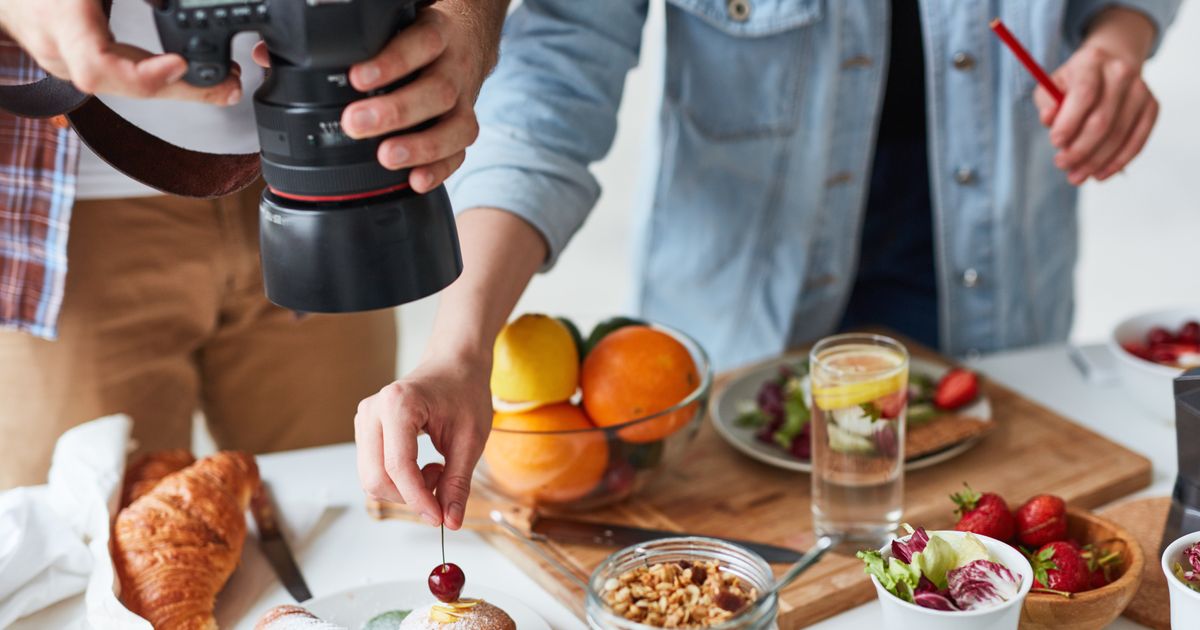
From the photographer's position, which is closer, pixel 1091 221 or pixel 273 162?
pixel 273 162

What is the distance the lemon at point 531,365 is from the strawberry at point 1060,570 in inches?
18.7

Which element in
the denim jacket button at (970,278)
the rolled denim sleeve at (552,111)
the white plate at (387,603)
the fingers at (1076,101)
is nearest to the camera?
the white plate at (387,603)

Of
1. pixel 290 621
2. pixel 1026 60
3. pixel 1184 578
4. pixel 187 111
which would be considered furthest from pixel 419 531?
Result: pixel 1026 60

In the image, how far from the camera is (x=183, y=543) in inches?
42.2

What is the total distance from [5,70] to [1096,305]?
325cm

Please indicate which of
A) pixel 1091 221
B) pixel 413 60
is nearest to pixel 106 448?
pixel 413 60

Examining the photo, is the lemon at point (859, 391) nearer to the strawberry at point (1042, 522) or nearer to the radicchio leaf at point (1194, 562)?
the strawberry at point (1042, 522)

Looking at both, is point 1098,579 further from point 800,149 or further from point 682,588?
point 800,149

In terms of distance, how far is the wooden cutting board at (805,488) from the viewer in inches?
45.4

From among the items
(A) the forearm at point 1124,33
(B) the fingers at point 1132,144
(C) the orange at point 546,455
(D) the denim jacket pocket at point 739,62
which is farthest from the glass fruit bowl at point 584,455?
(A) the forearm at point 1124,33

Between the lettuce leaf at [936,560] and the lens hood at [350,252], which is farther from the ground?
the lens hood at [350,252]

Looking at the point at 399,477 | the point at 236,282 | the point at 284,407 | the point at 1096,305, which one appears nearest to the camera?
the point at 399,477

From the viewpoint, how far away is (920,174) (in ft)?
5.80

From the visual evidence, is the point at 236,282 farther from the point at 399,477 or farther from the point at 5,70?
the point at 399,477
